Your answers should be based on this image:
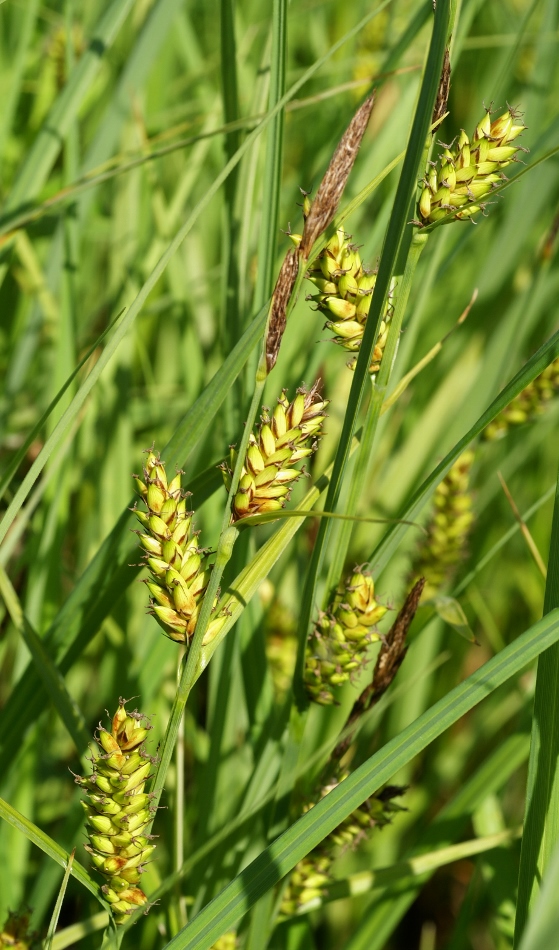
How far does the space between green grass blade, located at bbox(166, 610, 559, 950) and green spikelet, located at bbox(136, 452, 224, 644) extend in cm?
19

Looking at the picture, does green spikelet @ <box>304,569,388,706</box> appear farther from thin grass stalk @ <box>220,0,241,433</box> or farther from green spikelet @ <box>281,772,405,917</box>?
thin grass stalk @ <box>220,0,241,433</box>

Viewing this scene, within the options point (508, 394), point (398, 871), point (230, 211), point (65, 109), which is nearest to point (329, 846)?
point (398, 871)

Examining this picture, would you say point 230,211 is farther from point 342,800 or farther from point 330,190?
point 342,800

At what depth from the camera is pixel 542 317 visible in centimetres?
226

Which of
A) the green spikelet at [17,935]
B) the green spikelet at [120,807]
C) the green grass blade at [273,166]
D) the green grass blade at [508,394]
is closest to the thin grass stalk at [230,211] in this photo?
the green grass blade at [273,166]

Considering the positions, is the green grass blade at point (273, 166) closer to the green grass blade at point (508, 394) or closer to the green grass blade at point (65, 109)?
the green grass blade at point (508, 394)

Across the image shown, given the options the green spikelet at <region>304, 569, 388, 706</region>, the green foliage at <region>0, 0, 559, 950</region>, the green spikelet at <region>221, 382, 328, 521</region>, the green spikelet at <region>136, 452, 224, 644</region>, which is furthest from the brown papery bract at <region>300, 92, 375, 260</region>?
the green spikelet at <region>304, 569, 388, 706</region>

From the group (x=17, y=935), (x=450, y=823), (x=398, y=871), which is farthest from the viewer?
(x=450, y=823)

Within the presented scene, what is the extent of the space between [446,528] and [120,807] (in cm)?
88

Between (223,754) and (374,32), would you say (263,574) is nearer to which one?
(223,754)

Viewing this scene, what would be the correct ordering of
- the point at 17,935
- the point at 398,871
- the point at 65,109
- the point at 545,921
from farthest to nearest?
the point at 65,109 → the point at 398,871 → the point at 17,935 → the point at 545,921

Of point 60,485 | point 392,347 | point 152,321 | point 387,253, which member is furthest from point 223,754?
point 152,321

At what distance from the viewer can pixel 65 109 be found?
1421 mm

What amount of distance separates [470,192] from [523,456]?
148 cm
